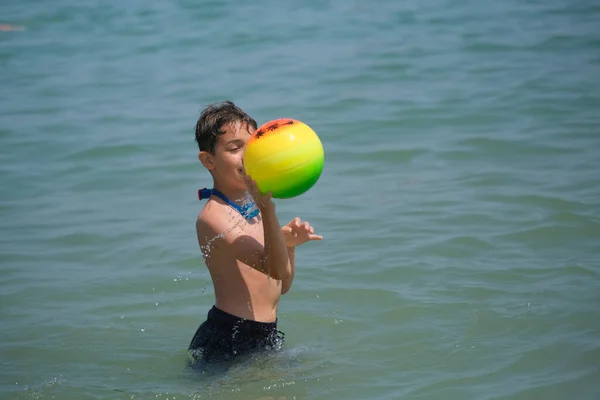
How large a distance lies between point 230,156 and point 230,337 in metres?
0.87

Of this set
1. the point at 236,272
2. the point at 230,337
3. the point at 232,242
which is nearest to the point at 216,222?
the point at 232,242

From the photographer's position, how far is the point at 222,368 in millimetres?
4508

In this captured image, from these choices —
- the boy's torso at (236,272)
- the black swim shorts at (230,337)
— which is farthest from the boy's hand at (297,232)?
the black swim shorts at (230,337)

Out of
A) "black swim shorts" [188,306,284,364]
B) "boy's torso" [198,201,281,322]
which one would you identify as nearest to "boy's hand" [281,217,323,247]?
"boy's torso" [198,201,281,322]

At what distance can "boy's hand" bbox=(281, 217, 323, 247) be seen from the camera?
14.3 feet

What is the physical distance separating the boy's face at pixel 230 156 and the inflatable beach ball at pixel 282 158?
33 cm

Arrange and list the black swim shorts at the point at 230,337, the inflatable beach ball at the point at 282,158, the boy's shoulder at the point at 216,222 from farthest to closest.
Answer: the black swim shorts at the point at 230,337 → the boy's shoulder at the point at 216,222 → the inflatable beach ball at the point at 282,158

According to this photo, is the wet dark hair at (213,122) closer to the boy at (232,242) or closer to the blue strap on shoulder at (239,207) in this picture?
the boy at (232,242)

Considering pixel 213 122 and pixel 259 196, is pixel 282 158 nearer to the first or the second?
pixel 259 196

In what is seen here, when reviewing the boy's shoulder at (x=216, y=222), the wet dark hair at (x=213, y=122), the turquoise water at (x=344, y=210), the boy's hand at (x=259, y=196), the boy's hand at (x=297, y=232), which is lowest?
the turquoise water at (x=344, y=210)

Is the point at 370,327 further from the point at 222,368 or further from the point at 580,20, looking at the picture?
the point at 580,20

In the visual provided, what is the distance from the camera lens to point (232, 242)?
431 cm

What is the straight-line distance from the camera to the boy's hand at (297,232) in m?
4.35

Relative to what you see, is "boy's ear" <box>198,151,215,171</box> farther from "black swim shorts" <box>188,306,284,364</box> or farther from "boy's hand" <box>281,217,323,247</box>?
"black swim shorts" <box>188,306,284,364</box>
